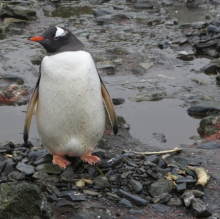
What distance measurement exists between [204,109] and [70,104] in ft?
8.57

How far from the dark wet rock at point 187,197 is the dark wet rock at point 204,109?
8.14 ft

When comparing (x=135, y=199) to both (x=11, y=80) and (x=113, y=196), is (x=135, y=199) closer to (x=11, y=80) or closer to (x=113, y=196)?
(x=113, y=196)

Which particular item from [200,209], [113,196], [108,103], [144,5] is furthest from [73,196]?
[144,5]

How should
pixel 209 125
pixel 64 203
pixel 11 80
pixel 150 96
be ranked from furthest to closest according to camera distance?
pixel 11 80 < pixel 150 96 < pixel 209 125 < pixel 64 203

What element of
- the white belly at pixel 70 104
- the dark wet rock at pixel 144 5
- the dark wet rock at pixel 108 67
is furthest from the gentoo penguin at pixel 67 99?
the dark wet rock at pixel 144 5

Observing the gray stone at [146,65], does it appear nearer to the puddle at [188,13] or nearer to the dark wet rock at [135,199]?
the puddle at [188,13]

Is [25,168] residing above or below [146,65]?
above

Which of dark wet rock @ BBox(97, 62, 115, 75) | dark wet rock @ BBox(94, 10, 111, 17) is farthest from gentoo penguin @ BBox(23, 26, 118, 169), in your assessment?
dark wet rock @ BBox(94, 10, 111, 17)

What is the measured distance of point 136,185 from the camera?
446cm

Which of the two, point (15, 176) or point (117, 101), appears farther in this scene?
point (117, 101)

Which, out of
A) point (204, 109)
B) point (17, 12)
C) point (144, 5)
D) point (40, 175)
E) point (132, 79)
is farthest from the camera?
point (144, 5)

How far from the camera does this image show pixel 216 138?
6113 millimetres

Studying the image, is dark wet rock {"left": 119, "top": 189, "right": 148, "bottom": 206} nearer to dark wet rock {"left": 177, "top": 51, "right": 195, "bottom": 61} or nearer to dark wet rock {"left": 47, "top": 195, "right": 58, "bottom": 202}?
dark wet rock {"left": 47, "top": 195, "right": 58, "bottom": 202}

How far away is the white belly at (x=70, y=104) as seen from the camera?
455cm
